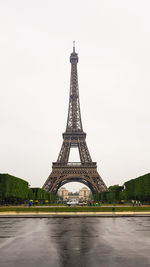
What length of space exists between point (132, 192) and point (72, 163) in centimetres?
2653

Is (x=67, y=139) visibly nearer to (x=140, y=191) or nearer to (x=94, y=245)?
(x=140, y=191)

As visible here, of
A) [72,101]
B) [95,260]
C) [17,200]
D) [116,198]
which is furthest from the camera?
[72,101]

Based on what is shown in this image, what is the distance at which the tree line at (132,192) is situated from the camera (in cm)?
5867

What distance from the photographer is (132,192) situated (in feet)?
226

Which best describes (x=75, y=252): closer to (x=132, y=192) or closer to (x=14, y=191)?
(x=14, y=191)

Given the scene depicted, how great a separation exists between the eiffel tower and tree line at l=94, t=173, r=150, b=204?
214 inches

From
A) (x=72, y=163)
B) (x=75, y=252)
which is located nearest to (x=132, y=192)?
(x=72, y=163)

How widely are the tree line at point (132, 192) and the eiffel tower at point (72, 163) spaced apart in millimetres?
5430

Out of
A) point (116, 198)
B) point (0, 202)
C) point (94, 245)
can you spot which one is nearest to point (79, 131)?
point (116, 198)

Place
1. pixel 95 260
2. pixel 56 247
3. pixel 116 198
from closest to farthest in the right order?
pixel 95 260
pixel 56 247
pixel 116 198

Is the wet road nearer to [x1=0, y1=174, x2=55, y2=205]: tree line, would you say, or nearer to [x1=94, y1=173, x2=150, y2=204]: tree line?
[x1=0, y1=174, x2=55, y2=205]: tree line

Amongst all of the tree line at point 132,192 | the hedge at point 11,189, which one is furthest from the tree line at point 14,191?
the tree line at point 132,192

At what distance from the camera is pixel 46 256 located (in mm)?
9820

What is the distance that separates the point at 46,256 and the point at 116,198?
6978cm
